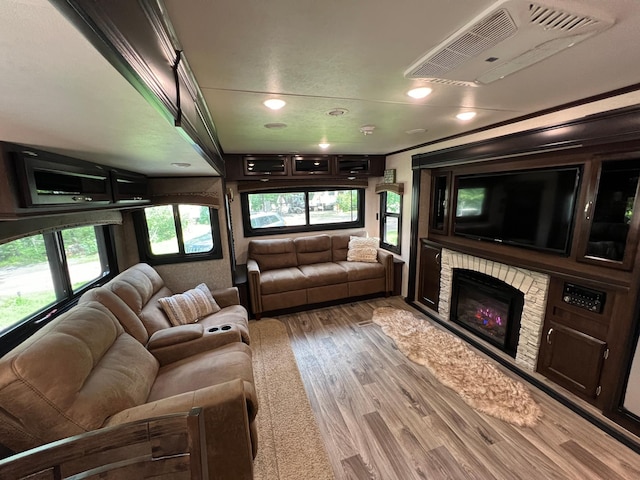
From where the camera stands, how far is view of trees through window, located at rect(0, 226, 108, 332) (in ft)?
4.91

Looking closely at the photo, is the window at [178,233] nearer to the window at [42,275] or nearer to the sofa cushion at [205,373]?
the window at [42,275]

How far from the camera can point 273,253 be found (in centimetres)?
412

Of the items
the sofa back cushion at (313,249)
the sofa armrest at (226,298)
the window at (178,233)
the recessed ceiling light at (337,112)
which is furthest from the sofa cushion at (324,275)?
the recessed ceiling light at (337,112)

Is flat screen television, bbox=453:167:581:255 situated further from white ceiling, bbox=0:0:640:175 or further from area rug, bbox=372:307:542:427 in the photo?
area rug, bbox=372:307:542:427

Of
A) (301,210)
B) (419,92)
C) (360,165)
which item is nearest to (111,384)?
(419,92)

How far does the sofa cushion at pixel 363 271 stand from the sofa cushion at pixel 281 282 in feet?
2.32

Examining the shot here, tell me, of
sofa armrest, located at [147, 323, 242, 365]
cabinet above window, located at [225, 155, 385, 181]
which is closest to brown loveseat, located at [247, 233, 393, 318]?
cabinet above window, located at [225, 155, 385, 181]

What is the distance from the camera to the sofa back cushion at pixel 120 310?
186 centimetres

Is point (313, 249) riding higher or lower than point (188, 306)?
higher

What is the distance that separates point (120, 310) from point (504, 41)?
9.09ft

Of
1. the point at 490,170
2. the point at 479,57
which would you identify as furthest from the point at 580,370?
the point at 479,57

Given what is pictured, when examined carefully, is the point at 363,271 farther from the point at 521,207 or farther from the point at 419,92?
the point at 419,92

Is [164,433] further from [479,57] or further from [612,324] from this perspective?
[612,324]

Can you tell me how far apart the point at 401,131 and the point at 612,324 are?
7.45 ft
